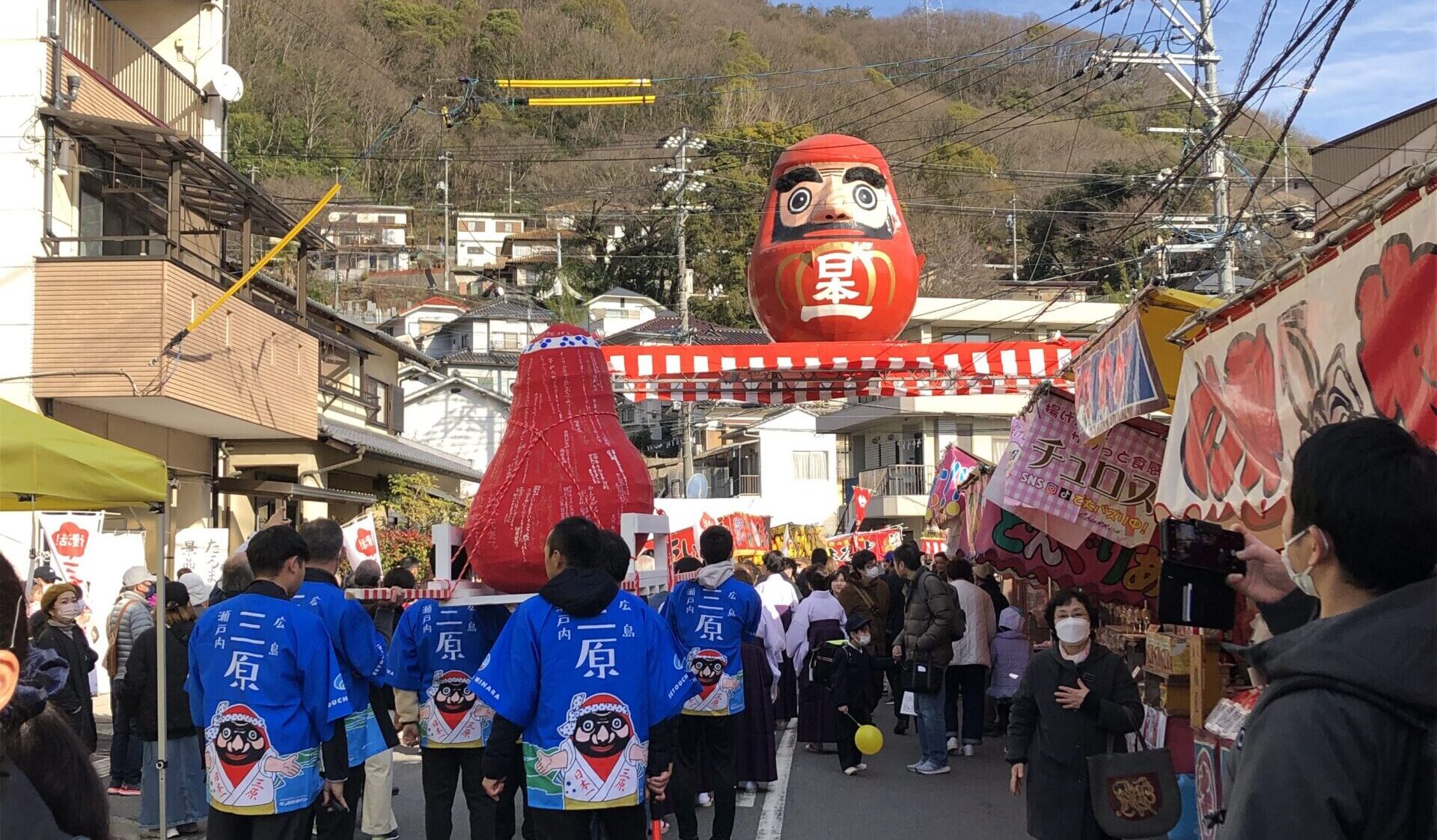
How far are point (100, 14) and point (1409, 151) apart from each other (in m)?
20.1

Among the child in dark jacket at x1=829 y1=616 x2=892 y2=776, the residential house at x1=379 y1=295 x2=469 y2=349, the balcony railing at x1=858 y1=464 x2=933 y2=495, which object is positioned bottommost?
the child in dark jacket at x1=829 y1=616 x2=892 y2=776

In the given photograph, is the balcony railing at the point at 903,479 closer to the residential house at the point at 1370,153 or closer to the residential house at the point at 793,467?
the residential house at the point at 793,467

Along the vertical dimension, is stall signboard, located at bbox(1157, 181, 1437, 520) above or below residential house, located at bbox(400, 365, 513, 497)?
below

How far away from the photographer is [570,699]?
17.7 feet

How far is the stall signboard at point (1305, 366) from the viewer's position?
385 cm

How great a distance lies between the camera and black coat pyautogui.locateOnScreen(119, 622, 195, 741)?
8766mm

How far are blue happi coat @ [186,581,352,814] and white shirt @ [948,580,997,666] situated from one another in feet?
25.2

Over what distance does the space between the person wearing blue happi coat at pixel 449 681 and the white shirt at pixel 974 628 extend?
238 inches

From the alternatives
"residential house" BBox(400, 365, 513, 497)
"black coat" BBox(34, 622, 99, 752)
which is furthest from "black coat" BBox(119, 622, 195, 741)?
"residential house" BBox(400, 365, 513, 497)

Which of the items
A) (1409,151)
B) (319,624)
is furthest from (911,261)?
(319,624)

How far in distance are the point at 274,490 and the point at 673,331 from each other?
25636 mm

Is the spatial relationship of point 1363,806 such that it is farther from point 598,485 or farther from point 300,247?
point 300,247

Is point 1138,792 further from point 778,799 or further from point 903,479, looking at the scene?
point 903,479

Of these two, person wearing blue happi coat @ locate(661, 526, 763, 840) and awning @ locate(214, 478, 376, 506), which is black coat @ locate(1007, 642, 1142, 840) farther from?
awning @ locate(214, 478, 376, 506)
